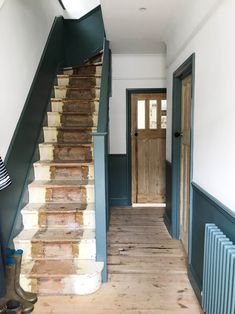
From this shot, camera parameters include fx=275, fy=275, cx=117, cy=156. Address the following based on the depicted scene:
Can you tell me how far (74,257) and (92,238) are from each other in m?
0.24

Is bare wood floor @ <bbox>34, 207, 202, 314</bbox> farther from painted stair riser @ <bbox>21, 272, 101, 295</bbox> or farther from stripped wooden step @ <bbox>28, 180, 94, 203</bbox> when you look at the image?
stripped wooden step @ <bbox>28, 180, 94, 203</bbox>

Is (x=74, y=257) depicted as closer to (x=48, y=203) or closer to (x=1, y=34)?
(x=48, y=203)

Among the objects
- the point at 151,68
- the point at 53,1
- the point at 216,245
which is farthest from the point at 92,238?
the point at 53,1

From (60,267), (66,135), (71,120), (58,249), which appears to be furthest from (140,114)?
(60,267)

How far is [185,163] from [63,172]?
135 centimetres

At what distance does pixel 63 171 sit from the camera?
3.05 meters

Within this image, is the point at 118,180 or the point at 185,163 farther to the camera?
the point at 118,180

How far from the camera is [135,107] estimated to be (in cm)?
443

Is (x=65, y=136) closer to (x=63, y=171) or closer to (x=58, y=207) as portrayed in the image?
(x=63, y=171)

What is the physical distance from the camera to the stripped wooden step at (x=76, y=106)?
3.74 m

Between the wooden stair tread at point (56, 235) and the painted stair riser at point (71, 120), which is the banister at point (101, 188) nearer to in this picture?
the wooden stair tread at point (56, 235)

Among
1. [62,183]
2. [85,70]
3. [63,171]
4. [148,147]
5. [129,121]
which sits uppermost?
[85,70]

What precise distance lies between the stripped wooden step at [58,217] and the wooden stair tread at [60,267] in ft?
1.13

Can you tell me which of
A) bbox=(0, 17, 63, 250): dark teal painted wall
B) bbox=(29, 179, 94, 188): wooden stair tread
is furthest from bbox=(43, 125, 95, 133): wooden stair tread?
bbox=(29, 179, 94, 188): wooden stair tread
